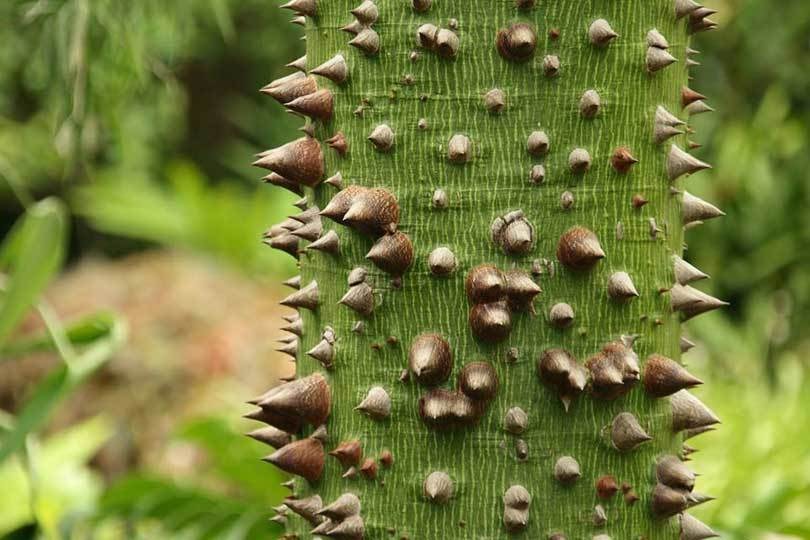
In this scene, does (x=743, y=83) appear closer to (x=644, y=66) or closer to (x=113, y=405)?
(x=113, y=405)

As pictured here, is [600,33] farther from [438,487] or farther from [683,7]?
[438,487]

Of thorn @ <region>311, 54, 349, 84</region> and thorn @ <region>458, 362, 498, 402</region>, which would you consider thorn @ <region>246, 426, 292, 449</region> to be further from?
thorn @ <region>311, 54, 349, 84</region>

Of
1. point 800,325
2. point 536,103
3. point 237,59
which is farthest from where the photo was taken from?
point 237,59

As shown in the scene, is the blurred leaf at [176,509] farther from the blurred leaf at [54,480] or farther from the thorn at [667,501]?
the thorn at [667,501]

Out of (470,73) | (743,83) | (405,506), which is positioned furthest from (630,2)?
(743,83)

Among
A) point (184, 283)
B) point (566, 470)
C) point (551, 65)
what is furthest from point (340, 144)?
point (184, 283)
